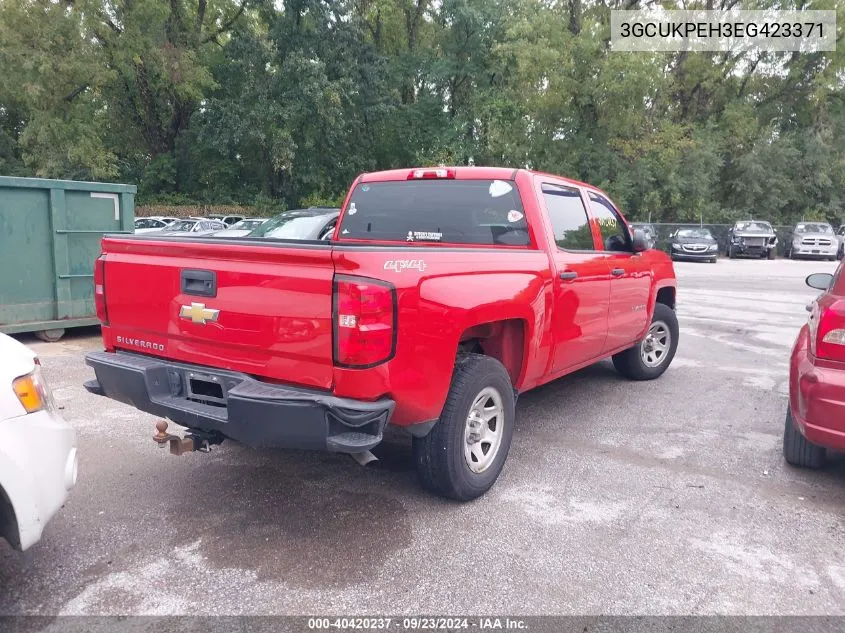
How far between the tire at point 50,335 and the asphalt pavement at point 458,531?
3.26 m

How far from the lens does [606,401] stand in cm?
597

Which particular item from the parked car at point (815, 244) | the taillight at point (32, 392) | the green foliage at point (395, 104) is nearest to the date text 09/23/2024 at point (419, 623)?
the taillight at point (32, 392)

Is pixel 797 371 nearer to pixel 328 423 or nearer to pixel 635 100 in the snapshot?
pixel 328 423

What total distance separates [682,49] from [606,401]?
3427 cm

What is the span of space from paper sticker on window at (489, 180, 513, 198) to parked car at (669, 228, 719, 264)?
76.8 ft

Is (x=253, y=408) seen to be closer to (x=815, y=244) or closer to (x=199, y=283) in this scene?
(x=199, y=283)

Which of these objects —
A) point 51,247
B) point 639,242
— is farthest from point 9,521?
point 51,247

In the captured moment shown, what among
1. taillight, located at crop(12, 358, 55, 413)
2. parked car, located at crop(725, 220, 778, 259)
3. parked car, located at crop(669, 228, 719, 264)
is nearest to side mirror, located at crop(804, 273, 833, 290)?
taillight, located at crop(12, 358, 55, 413)

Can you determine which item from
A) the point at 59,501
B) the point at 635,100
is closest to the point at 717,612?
the point at 59,501

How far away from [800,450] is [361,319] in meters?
3.16

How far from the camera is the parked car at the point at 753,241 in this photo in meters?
27.5

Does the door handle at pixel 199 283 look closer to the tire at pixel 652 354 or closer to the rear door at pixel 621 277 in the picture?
the rear door at pixel 621 277

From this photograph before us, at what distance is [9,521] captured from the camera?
8.41ft

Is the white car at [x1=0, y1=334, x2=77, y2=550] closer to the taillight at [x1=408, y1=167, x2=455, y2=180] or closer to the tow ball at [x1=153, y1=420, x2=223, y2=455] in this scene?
the tow ball at [x1=153, y1=420, x2=223, y2=455]
